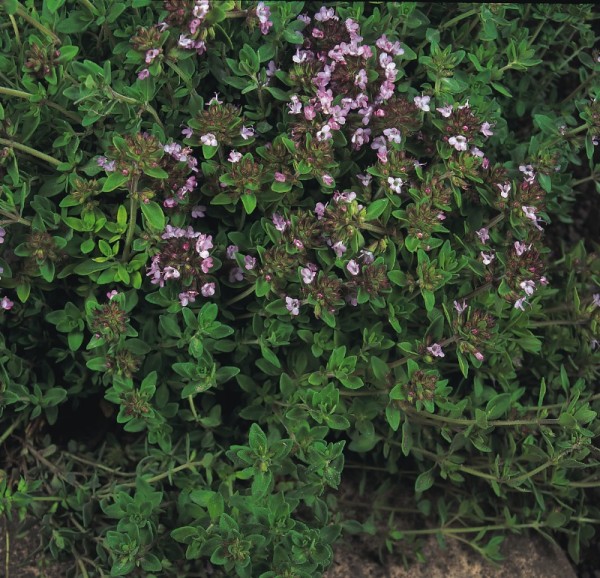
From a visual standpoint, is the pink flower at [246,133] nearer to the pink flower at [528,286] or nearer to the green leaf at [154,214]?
the green leaf at [154,214]

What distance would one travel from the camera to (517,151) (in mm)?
3055

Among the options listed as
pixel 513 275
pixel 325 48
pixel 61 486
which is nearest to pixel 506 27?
pixel 325 48

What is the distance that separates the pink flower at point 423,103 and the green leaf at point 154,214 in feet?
3.17

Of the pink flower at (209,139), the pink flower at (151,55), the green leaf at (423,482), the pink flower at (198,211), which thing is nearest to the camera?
the pink flower at (151,55)

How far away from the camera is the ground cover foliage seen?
2.56 metres

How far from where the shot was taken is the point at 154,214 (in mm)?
2469

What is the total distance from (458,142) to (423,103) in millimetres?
190

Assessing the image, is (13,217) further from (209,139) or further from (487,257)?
(487,257)

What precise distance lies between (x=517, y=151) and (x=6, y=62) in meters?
1.95

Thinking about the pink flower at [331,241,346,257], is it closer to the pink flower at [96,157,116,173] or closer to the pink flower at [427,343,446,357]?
the pink flower at [427,343,446,357]

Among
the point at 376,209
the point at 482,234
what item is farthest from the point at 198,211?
the point at 482,234

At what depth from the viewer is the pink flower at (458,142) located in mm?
2621

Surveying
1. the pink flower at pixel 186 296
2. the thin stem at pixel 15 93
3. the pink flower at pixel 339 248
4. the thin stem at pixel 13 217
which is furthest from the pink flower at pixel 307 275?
the thin stem at pixel 15 93

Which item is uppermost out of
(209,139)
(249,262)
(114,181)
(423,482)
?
(209,139)
